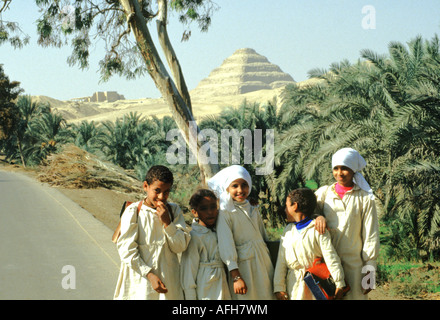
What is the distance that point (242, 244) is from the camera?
4.20 metres

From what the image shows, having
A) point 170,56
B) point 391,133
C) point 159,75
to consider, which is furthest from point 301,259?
point 170,56

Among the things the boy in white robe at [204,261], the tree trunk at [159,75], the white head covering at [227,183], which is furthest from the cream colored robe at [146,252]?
the tree trunk at [159,75]

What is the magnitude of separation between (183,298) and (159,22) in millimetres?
10533

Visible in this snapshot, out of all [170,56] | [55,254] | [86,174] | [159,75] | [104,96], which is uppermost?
[104,96]

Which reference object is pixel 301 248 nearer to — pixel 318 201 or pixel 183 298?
pixel 318 201

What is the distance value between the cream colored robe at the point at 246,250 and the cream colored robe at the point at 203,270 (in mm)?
71

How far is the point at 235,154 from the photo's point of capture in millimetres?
16547

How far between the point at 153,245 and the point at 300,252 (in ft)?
3.50

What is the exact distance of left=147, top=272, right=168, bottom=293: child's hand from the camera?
3.96 meters

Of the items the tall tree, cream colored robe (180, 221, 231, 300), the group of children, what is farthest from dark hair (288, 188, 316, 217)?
the tall tree

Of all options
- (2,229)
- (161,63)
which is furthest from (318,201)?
(161,63)

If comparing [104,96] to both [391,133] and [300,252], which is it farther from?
[300,252]

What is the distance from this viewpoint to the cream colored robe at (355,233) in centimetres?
420

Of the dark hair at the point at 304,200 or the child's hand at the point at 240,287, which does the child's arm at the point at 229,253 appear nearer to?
the child's hand at the point at 240,287
